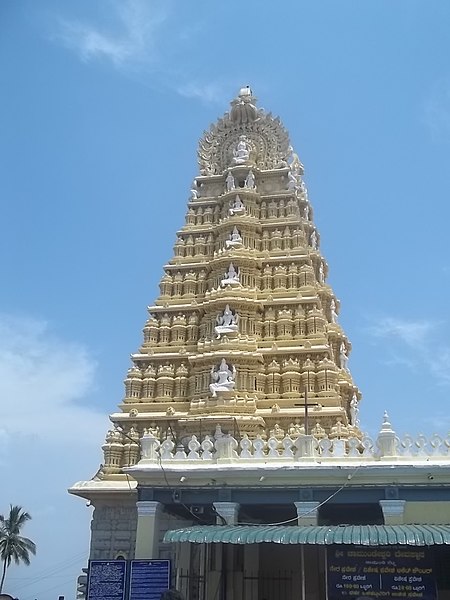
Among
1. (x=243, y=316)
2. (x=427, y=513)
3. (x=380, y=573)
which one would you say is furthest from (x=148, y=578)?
(x=243, y=316)

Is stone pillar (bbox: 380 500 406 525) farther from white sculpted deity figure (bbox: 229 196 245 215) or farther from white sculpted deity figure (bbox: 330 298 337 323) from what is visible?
white sculpted deity figure (bbox: 229 196 245 215)

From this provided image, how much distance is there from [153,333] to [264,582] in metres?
12.8

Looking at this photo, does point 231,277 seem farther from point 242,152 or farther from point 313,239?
point 242,152

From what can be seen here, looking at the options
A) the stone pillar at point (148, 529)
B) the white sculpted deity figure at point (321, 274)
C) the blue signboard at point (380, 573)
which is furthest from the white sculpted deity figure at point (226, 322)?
the blue signboard at point (380, 573)

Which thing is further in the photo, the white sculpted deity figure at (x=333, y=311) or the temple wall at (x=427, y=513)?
the white sculpted deity figure at (x=333, y=311)

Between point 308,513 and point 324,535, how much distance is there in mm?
2170

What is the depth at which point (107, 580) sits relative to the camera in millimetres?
16078

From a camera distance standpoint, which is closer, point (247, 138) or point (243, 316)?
point (243, 316)

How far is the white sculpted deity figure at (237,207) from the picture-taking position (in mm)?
32688

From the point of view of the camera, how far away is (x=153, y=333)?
30641mm

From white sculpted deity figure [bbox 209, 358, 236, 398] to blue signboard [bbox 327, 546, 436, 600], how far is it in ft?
41.3

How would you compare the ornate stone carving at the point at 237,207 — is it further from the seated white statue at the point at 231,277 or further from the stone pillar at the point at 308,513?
the stone pillar at the point at 308,513

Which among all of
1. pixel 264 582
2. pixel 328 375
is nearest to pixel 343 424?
pixel 328 375

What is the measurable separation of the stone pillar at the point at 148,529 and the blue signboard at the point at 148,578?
1.61ft
